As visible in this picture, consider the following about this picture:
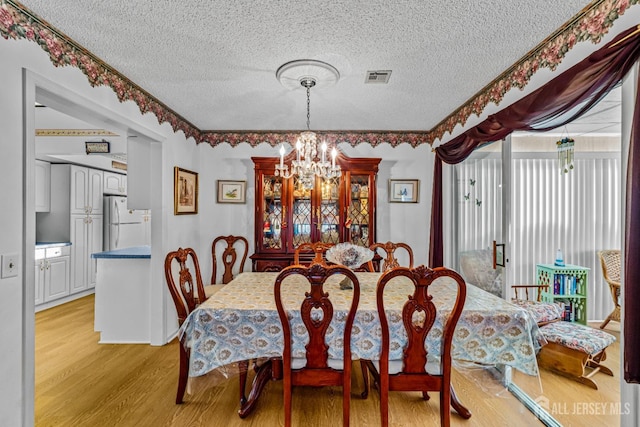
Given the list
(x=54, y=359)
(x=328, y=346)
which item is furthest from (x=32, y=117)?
(x=54, y=359)

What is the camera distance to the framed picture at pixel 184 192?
11.1 feet

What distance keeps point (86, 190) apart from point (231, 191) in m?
2.51

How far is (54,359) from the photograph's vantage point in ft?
9.14

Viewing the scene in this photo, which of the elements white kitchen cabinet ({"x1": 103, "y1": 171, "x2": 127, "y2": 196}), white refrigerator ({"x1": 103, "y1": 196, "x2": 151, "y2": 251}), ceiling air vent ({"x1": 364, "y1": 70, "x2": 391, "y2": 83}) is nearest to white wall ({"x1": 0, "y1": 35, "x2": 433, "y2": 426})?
ceiling air vent ({"x1": 364, "y1": 70, "x2": 391, "y2": 83})

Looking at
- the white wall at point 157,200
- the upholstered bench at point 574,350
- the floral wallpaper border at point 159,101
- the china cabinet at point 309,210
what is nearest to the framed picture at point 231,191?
the white wall at point 157,200

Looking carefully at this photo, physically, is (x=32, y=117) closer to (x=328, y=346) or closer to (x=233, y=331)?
(x=233, y=331)

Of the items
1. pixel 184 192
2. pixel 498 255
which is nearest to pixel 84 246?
pixel 184 192

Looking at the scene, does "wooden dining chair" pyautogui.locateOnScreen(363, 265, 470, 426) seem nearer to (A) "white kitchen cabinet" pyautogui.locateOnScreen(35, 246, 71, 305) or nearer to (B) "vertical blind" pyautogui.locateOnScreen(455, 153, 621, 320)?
(B) "vertical blind" pyautogui.locateOnScreen(455, 153, 621, 320)

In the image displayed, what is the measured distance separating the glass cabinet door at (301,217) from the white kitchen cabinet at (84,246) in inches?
133

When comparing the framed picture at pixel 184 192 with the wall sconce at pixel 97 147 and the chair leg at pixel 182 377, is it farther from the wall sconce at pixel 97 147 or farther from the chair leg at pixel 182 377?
the chair leg at pixel 182 377

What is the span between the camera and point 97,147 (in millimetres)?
3908

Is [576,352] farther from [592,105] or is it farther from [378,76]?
[378,76]

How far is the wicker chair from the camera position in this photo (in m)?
3.24

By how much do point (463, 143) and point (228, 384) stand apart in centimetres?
288
